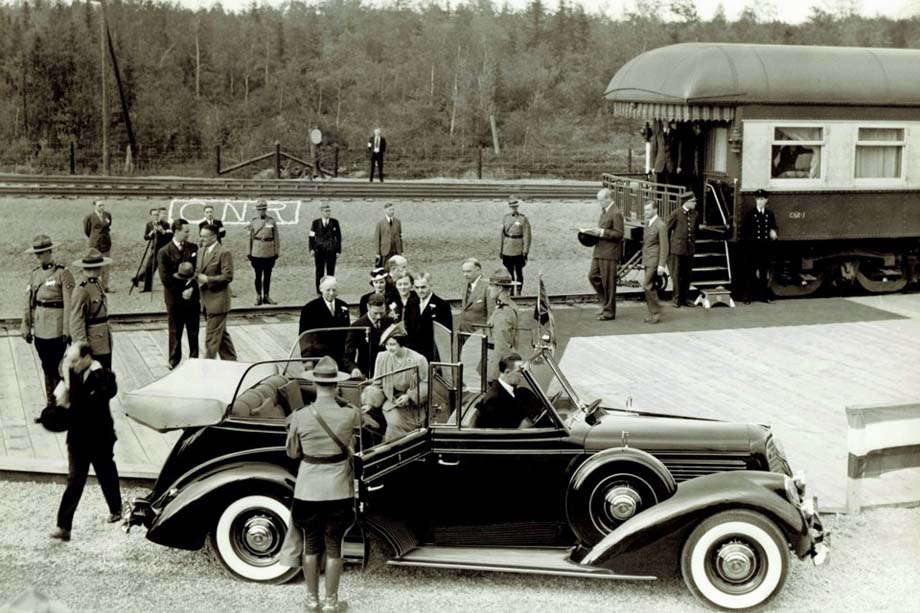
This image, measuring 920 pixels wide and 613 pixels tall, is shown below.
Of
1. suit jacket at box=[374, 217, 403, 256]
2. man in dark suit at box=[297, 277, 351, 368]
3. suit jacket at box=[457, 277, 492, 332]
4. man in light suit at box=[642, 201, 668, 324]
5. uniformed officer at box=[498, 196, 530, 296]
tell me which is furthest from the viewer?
uniformed officer at box=[498, 196, 530, 296]

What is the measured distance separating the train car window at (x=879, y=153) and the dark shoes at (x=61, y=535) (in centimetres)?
1537

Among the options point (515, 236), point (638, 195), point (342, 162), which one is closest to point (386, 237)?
point (515, 236)

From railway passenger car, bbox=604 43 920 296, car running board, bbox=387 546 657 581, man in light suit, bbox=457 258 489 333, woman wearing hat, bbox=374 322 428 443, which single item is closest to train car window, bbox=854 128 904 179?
railway passenger car, bbox=604 43 920 296

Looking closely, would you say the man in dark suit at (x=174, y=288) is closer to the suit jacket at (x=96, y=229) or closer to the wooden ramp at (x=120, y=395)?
the wooden ramp at (x=120, y=395)

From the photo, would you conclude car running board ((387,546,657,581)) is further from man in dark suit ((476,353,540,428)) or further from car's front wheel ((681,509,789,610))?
man in dark suit ((476,353,540,428))

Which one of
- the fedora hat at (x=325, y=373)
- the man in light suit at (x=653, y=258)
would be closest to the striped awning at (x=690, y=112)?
the man in light suit at (x=653, y=258)

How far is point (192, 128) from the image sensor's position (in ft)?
136

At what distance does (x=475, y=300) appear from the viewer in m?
12.2

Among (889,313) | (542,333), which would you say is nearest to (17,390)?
(542,333)

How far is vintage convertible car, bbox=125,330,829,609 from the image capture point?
721 centimetres

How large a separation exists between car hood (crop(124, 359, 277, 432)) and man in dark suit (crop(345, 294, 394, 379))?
118 centimetres

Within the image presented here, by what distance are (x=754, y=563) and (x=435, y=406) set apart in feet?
7.55

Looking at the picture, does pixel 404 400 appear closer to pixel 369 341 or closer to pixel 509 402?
pixel 509 402

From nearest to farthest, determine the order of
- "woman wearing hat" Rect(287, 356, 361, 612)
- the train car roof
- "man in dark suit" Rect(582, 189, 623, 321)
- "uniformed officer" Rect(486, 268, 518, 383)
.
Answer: "woman wearing hat" Rect(287, 356, 361, 612), "uniformed officer" Rect(486, 268, 518, 383), "man in dark suit" Rect(582, 189, 623, 321), the train car roof
